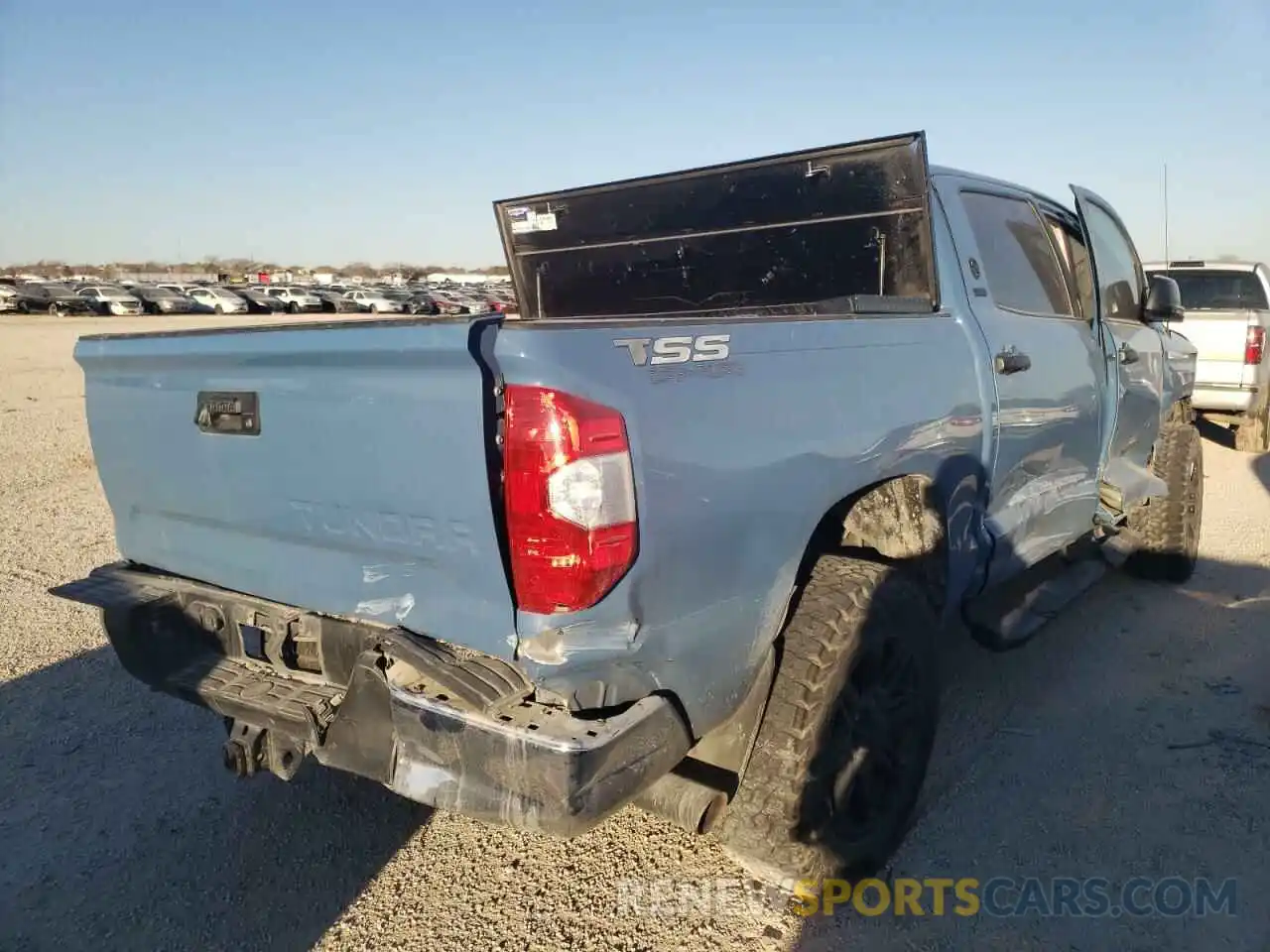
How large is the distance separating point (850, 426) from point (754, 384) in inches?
17.9

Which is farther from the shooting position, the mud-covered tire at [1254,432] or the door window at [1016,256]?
the mud-covered tire at [1254,432]

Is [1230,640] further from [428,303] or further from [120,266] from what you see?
[120,266]

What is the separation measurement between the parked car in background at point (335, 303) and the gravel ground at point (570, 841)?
46601mm

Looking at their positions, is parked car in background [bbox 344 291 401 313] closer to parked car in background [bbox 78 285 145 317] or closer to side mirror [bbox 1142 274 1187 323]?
parked car in background [bbox 78 285 145 317]

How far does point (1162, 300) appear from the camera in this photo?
4.84 meters

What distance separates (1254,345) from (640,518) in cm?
1004

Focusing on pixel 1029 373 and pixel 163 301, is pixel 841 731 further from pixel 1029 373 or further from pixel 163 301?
pixel 163 301

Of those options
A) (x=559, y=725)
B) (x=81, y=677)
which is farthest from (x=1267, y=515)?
(x=81, y=677)

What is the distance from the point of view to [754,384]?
2.43 meters

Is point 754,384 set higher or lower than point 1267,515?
higher

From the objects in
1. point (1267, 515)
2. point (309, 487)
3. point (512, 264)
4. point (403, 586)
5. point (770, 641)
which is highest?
point (512, 264)

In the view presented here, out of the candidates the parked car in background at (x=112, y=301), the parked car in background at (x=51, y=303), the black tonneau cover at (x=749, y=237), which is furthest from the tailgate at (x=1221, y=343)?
the parked car in background at (x=51, y=303)

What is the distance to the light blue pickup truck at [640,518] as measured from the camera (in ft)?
6.96

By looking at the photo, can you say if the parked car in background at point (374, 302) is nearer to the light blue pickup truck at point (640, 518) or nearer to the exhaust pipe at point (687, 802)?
the light blue pickup truck at point (640, 518)
